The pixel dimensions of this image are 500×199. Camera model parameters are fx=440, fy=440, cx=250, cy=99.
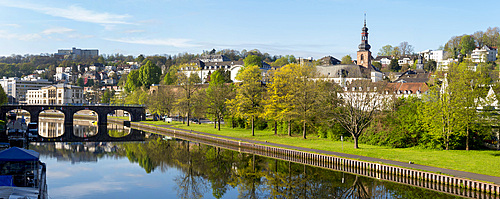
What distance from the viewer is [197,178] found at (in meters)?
42.3

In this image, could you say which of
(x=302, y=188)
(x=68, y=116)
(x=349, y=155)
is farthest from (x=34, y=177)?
(x=68, y=116)

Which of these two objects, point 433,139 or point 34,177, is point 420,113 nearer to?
point 433,139

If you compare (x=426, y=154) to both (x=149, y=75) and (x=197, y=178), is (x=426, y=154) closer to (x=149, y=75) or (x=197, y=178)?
(x=197, y=178)

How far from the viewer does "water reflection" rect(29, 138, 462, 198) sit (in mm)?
34625

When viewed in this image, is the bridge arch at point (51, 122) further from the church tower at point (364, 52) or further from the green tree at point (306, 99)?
the church tower at point (364, 52)

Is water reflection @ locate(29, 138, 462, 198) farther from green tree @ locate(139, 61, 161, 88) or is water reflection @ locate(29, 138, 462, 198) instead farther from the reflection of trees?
green tree @ locate(139, 61, 161, 88)

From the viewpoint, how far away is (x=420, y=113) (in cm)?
5031

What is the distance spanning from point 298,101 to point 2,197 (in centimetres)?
4050

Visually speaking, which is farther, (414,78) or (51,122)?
(51,122)

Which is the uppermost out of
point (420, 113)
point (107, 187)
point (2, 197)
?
point (420, 113)

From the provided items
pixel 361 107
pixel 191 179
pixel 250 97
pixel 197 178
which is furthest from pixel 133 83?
pixel 191 179

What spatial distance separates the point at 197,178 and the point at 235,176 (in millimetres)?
3657

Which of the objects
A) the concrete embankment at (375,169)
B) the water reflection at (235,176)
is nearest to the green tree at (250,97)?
the concrete embankment at (375,169)

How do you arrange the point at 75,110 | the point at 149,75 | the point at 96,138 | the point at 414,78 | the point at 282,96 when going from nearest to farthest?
the point at 282,96
the point at 96,138
the point at 75,110
the point at 414,78
the point at 149,75
